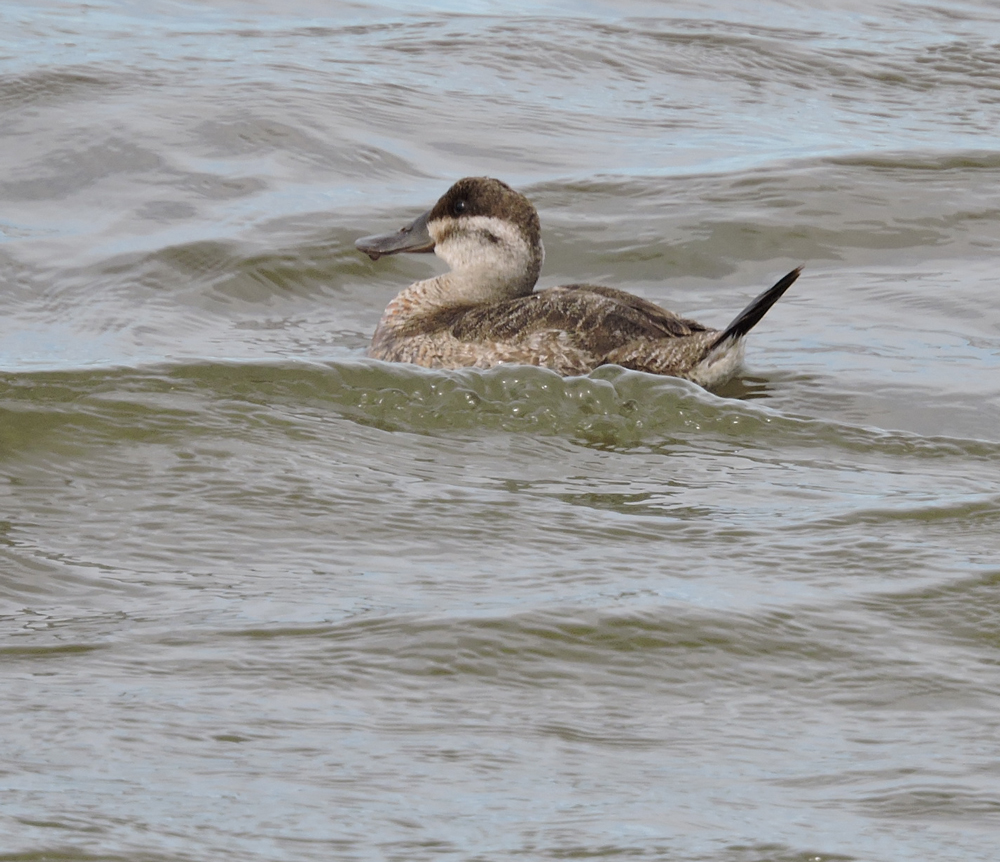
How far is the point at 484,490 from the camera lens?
5727 millimetres

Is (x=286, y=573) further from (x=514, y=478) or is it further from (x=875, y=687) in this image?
(x=875, y=687)

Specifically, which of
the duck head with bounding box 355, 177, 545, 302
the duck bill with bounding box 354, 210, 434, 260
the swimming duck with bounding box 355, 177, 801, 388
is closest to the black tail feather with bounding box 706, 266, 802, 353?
the swimming duck with bounding box 355, 177, 801, 388

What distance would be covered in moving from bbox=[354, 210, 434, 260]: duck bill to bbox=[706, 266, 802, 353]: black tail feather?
1.93 metres

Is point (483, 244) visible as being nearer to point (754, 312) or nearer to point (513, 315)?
point (513, 315)

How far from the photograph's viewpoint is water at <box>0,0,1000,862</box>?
371 centimetres

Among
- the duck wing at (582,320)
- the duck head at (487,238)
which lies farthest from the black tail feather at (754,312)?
the duck head at (487,238)

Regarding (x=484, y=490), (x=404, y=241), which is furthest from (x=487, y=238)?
(x=484, y=490)

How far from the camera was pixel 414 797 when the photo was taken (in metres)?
3.67

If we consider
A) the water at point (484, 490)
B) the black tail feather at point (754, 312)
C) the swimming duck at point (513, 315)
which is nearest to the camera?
the water at point (484, 490)

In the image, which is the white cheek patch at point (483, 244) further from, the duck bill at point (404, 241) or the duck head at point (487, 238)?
the duck bill at point (404, 241)

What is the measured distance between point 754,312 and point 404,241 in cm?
224

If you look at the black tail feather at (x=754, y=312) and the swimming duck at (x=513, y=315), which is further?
the swimming duck at (x=513, y=315)

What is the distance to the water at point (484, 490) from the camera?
3.71m

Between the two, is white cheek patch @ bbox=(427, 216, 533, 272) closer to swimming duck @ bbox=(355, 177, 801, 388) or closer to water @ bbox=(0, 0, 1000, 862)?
swimming duck @ bbox=(355, 177, 801, 388)
